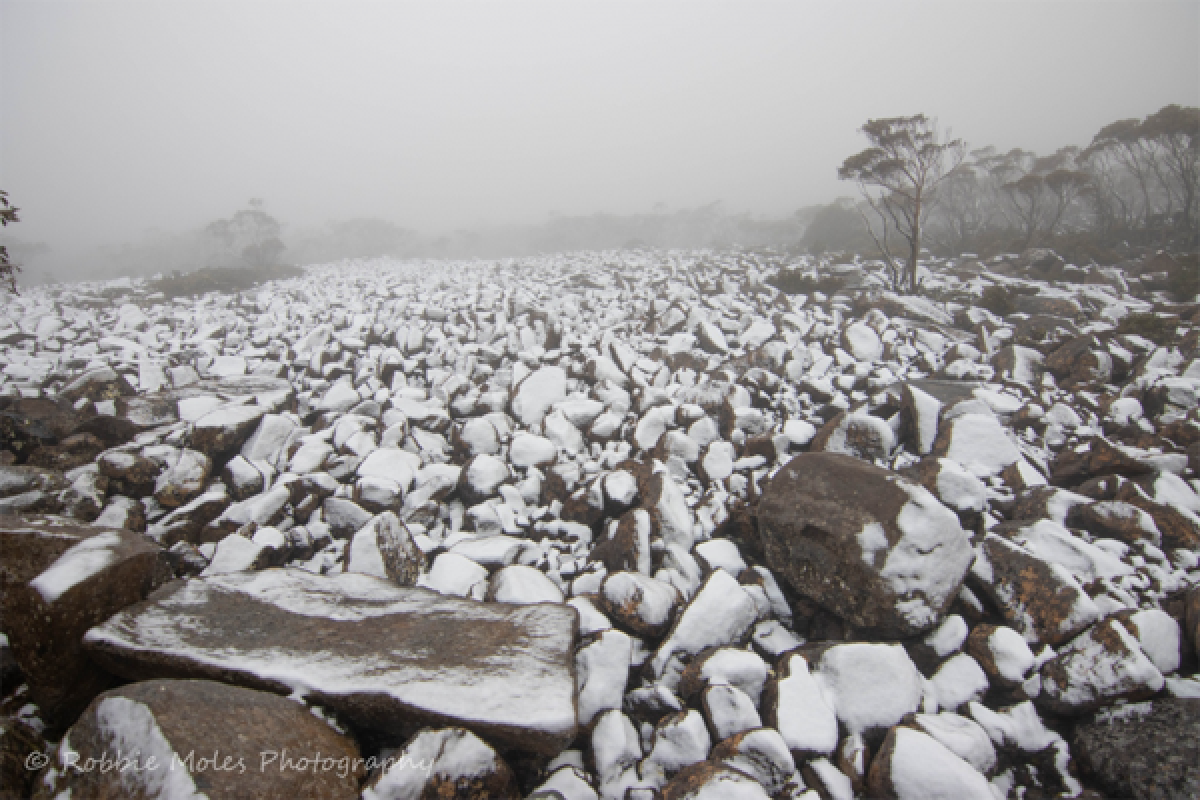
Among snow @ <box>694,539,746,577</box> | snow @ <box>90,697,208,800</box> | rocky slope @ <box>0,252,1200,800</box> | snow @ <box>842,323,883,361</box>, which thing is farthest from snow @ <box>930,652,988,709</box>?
snow @ <box>842,323,883,361</box>

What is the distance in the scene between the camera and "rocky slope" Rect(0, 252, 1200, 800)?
1.95m

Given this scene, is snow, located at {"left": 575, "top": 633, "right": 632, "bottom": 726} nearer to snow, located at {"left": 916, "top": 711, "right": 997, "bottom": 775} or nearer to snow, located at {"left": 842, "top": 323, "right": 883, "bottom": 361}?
snow, located at {"left": 916, "top": 711, "right": 997, "bottom": 775}

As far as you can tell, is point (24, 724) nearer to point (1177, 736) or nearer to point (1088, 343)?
point (1177, 736)

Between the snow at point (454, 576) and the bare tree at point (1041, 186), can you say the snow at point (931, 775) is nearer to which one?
the snow at point (454, 576)

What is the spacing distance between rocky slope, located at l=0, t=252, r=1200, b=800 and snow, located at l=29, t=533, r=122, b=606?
0.05 ft

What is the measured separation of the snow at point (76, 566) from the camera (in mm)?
2180

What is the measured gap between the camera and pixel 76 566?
2.32 m

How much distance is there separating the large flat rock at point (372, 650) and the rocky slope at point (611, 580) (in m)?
0.02

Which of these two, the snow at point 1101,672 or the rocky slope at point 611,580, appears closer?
the rocky slope at point 611,580

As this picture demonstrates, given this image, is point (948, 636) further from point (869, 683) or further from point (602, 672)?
point (602, 672)

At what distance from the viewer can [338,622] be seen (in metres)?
2.49

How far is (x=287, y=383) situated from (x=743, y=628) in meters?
5.95

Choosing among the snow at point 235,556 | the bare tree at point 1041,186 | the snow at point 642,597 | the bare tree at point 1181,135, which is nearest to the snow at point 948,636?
the snow at point 642,597

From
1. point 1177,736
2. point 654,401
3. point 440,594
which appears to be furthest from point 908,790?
point 654,401
